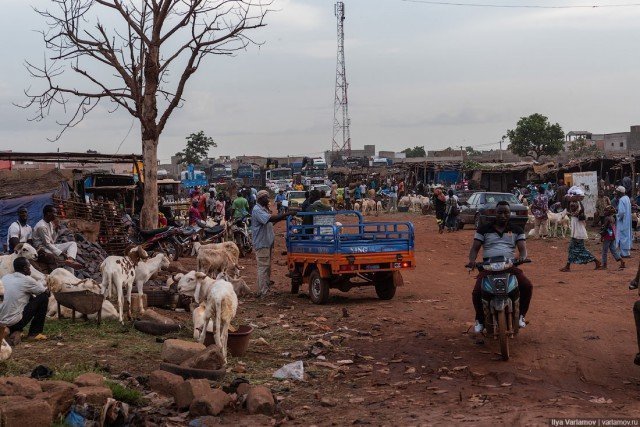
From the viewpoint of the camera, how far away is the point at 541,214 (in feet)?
88.0

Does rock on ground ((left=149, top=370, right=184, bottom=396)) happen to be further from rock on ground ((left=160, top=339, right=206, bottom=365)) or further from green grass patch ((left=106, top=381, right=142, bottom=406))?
rock on ground ((left=160, top=339, right=206, bottom=365))

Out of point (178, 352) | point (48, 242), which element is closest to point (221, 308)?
point (178, 352)

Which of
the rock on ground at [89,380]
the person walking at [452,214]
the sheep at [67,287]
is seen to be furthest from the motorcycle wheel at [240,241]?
the rock on ground at [89,380]

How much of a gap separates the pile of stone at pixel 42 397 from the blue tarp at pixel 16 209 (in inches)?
432

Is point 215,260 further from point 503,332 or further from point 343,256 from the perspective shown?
point 503,332

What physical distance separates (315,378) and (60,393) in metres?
3.13

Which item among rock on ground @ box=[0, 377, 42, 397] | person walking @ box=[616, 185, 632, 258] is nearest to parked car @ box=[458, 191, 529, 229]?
person walking @ box=[616, 185, 632, 258]

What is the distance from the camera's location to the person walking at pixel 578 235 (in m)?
17.4

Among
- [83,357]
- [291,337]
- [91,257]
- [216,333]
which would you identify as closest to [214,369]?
[216,333]

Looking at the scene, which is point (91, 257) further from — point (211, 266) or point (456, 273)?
point (456, 273)

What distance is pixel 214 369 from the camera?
8.51 metres

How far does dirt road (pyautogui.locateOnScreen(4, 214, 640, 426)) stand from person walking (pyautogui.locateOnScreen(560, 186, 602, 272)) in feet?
8.82

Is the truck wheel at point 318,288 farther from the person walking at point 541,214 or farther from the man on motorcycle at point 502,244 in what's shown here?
the person walking at point 541,214

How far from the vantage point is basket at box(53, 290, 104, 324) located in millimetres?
11047
